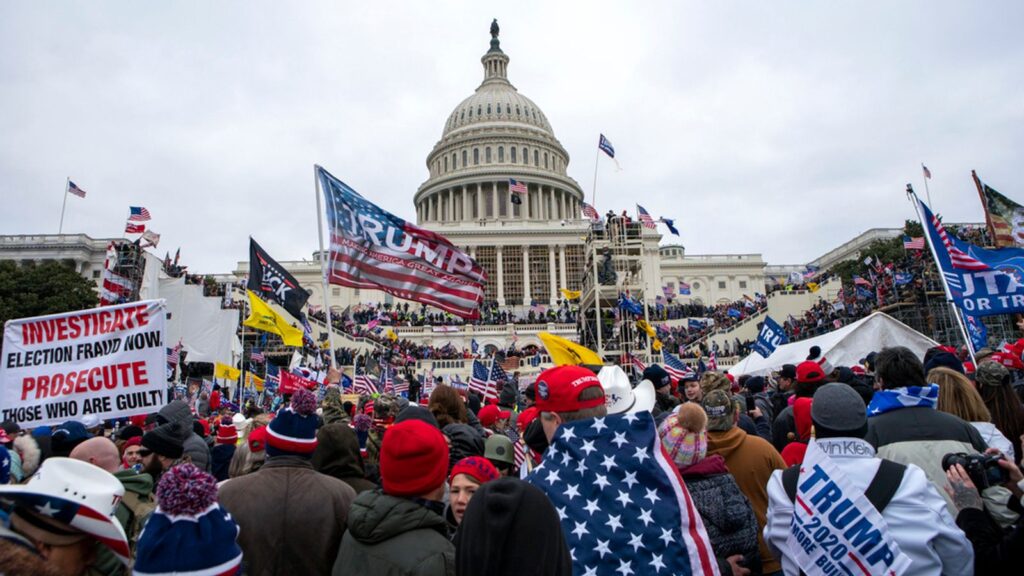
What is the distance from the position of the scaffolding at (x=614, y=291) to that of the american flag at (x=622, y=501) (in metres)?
28.0

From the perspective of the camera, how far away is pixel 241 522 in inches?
138

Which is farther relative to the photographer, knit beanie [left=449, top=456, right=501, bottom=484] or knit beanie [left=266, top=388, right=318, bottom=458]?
knit beanie [left=266, top=388, right=318, bottom=458]

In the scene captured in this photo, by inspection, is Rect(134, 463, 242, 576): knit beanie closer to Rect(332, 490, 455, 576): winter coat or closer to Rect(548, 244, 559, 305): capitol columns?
Rect(332, 490, 455, 576): winter coat

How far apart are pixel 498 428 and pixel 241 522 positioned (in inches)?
159

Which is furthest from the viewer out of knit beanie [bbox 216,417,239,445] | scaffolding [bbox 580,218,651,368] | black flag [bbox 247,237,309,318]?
scaffolding [bbox 580,218,651,368]

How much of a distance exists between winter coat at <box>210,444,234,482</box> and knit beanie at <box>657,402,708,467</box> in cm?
475

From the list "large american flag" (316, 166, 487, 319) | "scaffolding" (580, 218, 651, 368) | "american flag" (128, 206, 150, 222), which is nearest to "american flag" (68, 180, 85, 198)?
"american flag" (128, 206, 150, 222)

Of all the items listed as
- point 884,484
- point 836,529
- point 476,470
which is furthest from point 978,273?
point 476,470

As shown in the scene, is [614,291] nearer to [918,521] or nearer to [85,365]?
[85,365]

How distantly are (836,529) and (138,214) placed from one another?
36.3m

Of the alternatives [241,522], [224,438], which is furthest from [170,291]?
[241,522]

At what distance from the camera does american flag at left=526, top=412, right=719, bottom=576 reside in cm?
301

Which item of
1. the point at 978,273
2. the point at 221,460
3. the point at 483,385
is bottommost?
the point at 221,460

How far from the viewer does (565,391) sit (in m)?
3.30
